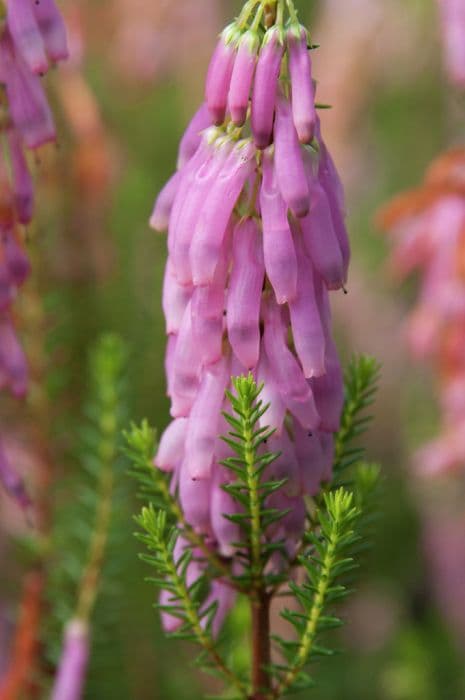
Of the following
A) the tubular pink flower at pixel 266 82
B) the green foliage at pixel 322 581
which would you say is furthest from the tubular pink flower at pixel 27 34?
the green foliage at pixel 322 581

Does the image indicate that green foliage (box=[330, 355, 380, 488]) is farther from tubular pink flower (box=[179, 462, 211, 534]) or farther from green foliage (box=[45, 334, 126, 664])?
green foliage (box=[45, 334, 126, 664])

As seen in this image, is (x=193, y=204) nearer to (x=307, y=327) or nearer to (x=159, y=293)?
(x=307, y=327)

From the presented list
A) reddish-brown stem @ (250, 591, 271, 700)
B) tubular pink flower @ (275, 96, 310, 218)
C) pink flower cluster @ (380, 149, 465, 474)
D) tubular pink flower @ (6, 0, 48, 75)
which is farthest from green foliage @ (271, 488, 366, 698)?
pink flower cluster @ (380, 149, 465, 474)

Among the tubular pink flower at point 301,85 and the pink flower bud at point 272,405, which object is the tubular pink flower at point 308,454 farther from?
the tubular pink flower at point 301,85

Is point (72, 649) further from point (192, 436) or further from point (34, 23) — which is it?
point (34, 23)

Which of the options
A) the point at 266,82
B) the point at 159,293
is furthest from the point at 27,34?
the point at 159,293

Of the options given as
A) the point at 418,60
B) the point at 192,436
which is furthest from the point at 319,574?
the point at 418,60
